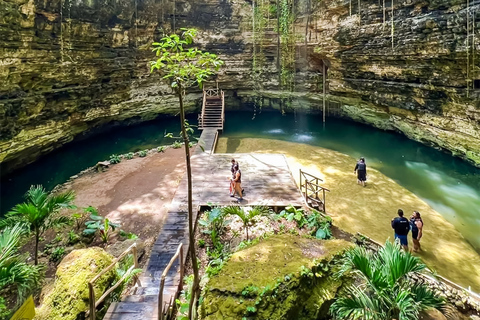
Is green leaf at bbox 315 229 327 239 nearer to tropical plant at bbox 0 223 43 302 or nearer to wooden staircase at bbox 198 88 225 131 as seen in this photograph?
tropical plant at bbox 0 223 43 302

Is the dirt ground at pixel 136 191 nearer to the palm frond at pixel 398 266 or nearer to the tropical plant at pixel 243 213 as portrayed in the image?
the tropical plant at pixel 243 213

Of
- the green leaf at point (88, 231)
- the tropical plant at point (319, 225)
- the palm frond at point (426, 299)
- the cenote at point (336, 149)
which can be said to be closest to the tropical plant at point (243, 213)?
the tropical plant at point (319, 225)

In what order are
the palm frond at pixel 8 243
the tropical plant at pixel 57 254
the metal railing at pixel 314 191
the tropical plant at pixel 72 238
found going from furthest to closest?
the metal railing at pixel 314 191, the tropical plant at pixel 72 238, the tropical plant at pixel 57 254, the palm frond at pixel 8 243

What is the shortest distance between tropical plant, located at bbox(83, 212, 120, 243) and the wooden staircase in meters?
11.6

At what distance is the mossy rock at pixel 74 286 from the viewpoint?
4.58m

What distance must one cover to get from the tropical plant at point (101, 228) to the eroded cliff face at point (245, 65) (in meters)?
8.75

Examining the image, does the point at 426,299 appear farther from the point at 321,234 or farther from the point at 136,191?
the point at 136,191

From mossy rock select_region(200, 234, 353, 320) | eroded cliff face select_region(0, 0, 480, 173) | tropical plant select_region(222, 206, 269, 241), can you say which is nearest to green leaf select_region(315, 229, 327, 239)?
tropical plant select_region(222, 206, 269, 241)

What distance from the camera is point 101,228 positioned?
28.2 ft

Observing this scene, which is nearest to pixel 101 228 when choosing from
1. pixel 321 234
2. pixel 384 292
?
pixel 321 234

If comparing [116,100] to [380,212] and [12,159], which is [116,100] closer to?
[12,159]

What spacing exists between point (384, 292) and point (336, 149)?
1497 centimetres

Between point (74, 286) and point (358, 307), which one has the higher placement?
point (358, 307)

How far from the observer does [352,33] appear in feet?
62.8
